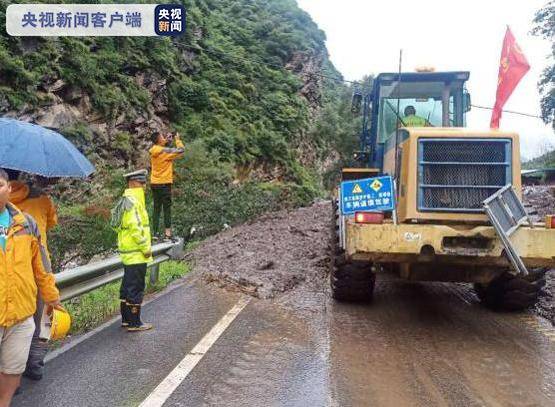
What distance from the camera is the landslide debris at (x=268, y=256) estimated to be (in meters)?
7.47

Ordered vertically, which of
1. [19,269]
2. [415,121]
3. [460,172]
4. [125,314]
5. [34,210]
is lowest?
[125,314]

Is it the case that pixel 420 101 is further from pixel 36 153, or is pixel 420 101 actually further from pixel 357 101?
pixel 36 153

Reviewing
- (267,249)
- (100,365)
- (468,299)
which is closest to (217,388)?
(100,365)

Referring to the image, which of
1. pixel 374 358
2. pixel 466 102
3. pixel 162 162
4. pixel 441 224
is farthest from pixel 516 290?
pixel 162 162

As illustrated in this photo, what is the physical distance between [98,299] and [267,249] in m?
3.26

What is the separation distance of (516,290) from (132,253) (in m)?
4.51

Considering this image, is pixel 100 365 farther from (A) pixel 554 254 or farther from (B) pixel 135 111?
(B) pixel 135 111

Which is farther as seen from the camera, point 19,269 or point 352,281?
point 352,281

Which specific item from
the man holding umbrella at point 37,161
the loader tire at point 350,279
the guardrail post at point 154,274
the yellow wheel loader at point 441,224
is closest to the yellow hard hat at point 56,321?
the man holding umbrella at point 37,161

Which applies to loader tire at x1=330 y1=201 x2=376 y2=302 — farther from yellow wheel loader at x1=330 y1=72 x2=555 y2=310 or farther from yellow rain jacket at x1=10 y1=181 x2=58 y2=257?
yellow rain jacket at x1=10 y1=181 x2=58 y2=257

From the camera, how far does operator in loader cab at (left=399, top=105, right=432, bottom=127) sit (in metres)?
7.65

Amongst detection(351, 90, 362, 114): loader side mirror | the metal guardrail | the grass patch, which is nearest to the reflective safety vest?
detection(351, 90, 362, 114): loader side mirror

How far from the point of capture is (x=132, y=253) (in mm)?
5391

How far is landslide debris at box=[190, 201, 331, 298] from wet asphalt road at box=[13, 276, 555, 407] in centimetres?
68
